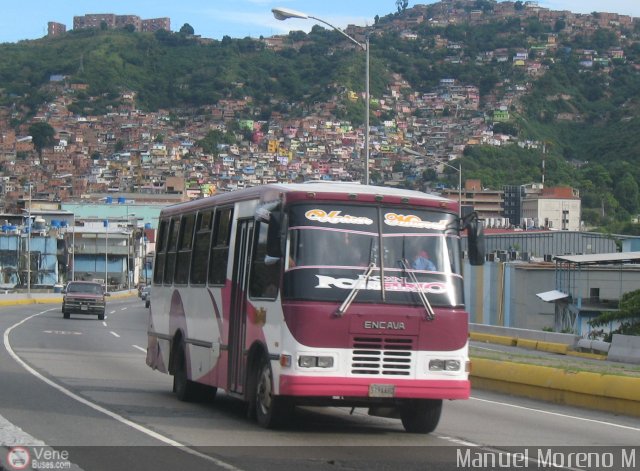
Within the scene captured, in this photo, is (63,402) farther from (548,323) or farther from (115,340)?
(548,323)

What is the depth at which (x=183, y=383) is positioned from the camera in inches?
720

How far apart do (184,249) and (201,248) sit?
1058 millimetres

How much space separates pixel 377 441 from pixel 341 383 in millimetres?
854

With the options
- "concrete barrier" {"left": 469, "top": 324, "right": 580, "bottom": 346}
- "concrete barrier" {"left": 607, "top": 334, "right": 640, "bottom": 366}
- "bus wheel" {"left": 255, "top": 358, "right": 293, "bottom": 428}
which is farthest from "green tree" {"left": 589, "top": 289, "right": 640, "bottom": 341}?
"bus wheel" {"left": 255, "top": 358, "right": 293, "bottom": 428}

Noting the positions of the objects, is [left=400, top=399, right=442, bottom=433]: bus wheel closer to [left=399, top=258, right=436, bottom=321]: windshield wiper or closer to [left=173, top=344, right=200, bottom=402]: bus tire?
[left=399, top=258, right=436, bottom=321]: windshield wiper

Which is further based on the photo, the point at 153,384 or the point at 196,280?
the point at 153,384

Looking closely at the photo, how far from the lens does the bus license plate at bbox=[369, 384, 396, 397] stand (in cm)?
1397

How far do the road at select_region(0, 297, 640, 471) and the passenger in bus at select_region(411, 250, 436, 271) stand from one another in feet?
6.42

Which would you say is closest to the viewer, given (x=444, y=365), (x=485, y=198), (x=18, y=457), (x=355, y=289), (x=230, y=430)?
(x=18, y=457)

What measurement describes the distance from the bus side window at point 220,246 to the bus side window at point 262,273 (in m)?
→ 1.23

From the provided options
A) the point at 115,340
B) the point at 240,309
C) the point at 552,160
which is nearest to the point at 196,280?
the point at 240,309

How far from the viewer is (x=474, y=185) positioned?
152 m

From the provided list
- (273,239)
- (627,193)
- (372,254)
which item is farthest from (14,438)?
(627,193)

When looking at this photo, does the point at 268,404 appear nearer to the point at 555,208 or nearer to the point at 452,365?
the point at 452,365
